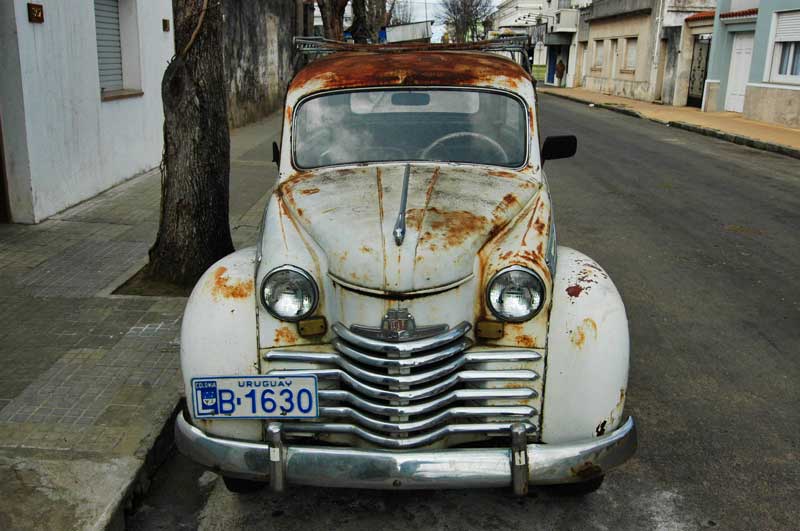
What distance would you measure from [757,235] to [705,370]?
424 cm

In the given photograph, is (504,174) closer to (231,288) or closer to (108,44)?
(231,288)

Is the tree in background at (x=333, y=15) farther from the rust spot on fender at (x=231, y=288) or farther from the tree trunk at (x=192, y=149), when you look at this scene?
the rust spot on fender at (x=231, y=288)

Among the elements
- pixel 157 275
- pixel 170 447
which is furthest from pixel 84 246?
pixel 170 447

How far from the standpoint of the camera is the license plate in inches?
118

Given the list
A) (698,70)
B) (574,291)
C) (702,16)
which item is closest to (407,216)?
(574,291)

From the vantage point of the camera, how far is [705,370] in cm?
501

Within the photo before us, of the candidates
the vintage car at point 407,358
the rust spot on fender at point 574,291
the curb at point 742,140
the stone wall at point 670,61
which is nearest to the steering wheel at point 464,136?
the vintage car at point 407,358

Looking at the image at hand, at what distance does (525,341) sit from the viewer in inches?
123

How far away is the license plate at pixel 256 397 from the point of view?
3.01 m

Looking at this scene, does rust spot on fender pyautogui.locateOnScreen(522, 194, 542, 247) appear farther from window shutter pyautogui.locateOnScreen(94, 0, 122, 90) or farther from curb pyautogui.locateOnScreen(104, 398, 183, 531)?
window shutter pyautogui.locateOnScreen(94, 0, 122, 90)

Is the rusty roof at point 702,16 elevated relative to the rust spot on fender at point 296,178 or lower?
elevated

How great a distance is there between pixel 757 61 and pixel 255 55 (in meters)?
14.2

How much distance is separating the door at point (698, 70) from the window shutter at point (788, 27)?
6298 mm

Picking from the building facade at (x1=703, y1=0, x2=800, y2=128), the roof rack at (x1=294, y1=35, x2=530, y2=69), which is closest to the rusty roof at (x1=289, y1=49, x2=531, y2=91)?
the roof rack at (x1=294, y1=35, x2=530, y2=69)
